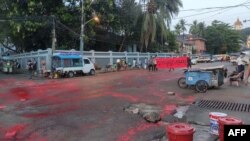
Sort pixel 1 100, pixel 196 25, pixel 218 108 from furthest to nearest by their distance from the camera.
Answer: pixel 196 25
pixel 1 100
pixel 218 108

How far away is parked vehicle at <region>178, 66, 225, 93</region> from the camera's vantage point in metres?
16.2

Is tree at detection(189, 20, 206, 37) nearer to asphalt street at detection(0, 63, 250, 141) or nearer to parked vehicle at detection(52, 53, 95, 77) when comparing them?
parked vehicle at detection(52, 53, 95, 77)

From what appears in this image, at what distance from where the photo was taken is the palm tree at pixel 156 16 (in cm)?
4466

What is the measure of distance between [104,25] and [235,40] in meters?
61.6

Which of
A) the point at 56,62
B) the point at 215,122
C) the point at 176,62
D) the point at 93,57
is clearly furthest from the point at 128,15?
the point at 215,122

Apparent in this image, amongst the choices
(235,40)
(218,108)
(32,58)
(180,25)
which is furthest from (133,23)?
(235,40)

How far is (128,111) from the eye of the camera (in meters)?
11.0

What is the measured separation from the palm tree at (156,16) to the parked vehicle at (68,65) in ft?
59.1

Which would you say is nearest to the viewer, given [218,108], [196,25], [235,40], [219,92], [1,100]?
[218,108]

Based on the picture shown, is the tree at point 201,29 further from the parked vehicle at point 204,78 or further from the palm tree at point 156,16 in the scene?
the parked vehicle at point 204,78

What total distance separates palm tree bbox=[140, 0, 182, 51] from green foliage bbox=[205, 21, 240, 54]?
4281cm

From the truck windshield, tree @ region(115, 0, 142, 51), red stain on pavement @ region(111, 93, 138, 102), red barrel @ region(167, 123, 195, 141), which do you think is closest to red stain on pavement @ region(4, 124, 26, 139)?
red barrel @ region(167, 123, 195, 141)

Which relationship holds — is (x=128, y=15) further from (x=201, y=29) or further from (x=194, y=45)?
(x=201, y=29)

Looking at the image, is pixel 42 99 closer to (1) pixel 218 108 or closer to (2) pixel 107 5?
(1) pixel 218 108
